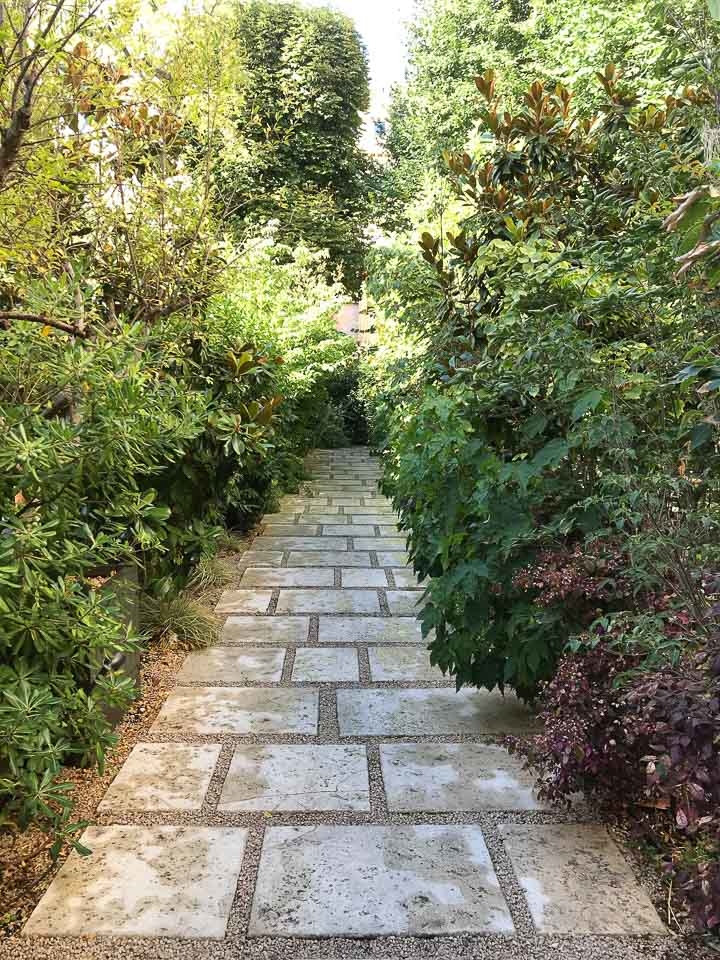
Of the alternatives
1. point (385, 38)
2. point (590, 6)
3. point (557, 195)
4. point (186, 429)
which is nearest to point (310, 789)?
point (186, 429)

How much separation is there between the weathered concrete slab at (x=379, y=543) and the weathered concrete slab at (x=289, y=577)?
0.78 metres

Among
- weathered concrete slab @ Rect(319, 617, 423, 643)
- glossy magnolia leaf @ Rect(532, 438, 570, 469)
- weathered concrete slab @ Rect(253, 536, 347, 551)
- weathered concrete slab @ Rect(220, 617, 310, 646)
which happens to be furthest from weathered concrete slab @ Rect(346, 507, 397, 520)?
glossy magnolia leaf @ Rect(532, 438, 570, 469)

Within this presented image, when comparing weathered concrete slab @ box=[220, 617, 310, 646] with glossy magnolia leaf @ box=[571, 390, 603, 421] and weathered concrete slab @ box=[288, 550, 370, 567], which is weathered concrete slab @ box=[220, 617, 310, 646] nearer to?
weathered concrete slab @ box=[288, 550, 370, 567]

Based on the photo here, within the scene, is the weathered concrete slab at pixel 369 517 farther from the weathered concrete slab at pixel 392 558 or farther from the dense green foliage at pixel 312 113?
the dense green foliage at pixel 312 113

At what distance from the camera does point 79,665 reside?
231 cm

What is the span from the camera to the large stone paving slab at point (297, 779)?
2.40 meters

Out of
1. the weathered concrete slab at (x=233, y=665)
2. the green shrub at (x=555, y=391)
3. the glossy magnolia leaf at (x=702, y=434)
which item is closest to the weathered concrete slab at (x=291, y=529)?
the weathered concrete slab at (x=233, y=665)

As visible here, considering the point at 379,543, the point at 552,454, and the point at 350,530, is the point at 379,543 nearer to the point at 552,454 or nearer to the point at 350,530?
the point at 350,530

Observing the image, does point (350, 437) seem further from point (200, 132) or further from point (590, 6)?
point (200, 132)

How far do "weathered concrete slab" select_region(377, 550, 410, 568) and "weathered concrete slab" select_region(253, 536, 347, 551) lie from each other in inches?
14.5

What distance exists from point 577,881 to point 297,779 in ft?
3.14

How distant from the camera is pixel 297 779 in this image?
2.56 m

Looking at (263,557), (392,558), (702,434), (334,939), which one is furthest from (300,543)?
(702,434)

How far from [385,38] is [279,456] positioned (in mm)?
14420
